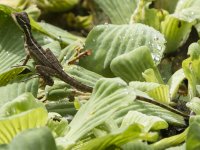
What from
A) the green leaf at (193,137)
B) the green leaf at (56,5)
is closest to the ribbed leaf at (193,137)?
the green leaf at (193,137)

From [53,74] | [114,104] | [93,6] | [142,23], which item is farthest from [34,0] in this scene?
[114,104]

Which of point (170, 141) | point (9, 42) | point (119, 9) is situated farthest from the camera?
point (119, 9)

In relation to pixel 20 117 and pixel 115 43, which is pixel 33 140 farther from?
pixel 115 43

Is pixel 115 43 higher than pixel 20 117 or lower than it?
lower

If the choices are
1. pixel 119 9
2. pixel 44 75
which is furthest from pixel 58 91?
pixel 119 9

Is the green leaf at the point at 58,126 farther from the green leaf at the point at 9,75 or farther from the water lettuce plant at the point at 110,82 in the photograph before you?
the green leaf at the point at 9,75

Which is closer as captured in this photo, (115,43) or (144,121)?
(144,121)

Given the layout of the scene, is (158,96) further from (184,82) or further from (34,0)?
(34,0)
